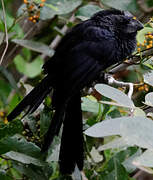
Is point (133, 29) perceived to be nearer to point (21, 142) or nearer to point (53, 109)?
point (53, 109)

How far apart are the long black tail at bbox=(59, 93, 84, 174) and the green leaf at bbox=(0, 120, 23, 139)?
216 mm

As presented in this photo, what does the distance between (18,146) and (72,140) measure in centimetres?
23

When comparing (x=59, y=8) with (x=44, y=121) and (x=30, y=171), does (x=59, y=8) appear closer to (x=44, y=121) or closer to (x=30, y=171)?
(x=44, y=121)

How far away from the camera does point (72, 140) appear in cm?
145

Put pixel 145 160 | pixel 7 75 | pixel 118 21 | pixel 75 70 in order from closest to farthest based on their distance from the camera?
pixel 145 160 → pixel 75 70 → pixel 118 21 → pixel 7 75

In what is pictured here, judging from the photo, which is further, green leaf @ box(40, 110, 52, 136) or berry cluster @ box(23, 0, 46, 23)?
berry cluster @ box(23, 0, 46, 23)

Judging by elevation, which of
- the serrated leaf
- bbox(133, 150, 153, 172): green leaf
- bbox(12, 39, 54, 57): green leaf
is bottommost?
bbox(12, 39, 54, 57): green leaf

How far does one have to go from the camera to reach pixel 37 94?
144 cm

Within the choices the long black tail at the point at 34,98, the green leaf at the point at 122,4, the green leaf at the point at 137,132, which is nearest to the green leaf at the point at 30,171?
the long black tail at the point at 34,98

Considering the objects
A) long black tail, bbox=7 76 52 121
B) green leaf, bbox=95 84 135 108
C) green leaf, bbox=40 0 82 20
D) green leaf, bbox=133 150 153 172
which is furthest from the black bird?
green leaf, bbox=133 150 153 172

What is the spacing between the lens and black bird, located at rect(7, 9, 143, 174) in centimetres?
140

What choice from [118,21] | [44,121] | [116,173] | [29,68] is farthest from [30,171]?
[29,68]

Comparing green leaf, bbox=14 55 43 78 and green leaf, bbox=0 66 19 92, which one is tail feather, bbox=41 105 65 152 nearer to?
green leaf, bbox=0 66 19 92

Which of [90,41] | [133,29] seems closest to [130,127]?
[90,41]
